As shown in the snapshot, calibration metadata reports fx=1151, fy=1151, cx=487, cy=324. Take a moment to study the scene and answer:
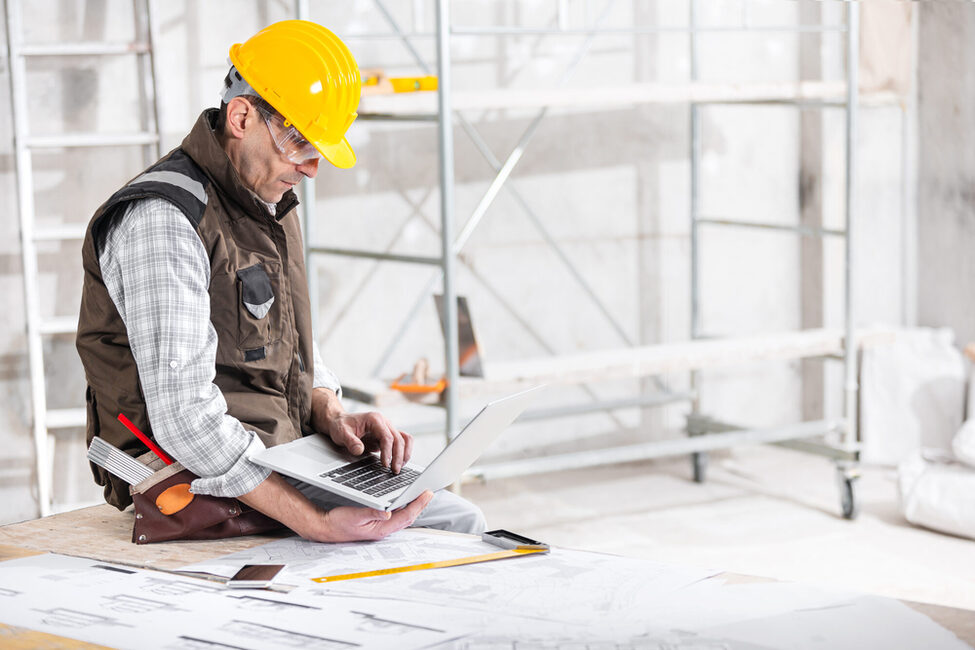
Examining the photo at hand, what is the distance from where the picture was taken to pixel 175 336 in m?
1.74

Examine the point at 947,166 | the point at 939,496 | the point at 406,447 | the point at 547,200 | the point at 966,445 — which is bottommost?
the point at 939,496

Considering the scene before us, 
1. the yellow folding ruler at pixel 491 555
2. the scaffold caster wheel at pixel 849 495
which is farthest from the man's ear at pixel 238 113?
the scaffold caster wheel at pixel 849 495

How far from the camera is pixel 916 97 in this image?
4.89 m

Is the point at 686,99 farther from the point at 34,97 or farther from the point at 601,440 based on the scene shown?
the point at 34,97

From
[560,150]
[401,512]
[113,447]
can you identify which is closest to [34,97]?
[560,150]

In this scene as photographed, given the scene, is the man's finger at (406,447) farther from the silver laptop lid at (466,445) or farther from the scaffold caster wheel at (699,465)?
the scaffold caster wheel at (699,465)

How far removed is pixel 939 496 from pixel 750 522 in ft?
2.05

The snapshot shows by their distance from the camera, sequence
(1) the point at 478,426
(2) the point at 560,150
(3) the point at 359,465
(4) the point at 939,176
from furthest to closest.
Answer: (4) the point at 939,176
(2) the point at 560,150
(3) the point at 359,465
(1) the point at 478,426

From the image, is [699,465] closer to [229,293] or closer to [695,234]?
[695,234]

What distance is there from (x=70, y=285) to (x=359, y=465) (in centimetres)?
217

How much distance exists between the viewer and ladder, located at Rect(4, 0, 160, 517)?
3.57 metres

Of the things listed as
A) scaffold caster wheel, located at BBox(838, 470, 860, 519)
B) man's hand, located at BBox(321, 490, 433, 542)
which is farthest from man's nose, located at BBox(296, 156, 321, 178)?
scaffold caster wheel, located at BBox(838, 470, 860, 519)

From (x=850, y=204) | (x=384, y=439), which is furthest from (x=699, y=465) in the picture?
(x=384, y=439)

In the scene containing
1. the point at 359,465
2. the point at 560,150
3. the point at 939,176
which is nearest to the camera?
the point at 359,465
